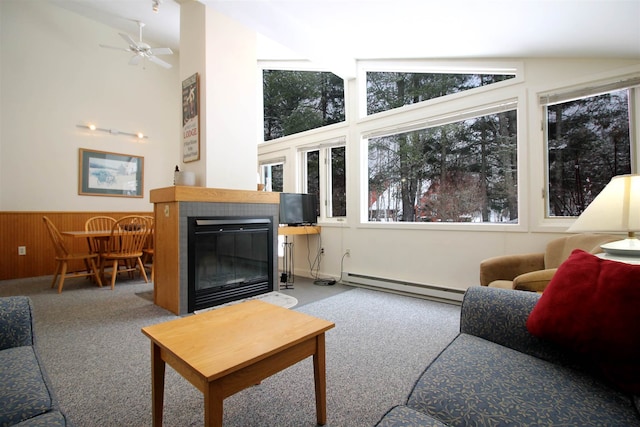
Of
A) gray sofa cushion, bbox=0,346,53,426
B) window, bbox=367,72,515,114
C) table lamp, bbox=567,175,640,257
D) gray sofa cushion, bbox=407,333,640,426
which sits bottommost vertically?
gray sofa cushion, bbox=407,333,640,426

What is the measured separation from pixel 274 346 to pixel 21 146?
5.49 meters

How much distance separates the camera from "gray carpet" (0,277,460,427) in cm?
138

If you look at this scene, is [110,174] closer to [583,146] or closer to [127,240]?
[127,240]

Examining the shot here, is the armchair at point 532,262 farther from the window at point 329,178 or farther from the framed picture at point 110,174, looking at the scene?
the framed picture at point 110,174

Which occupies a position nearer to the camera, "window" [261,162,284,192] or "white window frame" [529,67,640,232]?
"white window frame" [529,67,640,232]

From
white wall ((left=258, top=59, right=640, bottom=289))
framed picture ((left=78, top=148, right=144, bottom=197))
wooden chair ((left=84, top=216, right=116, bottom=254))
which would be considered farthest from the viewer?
framed picture ((left=78, top=148, right=144, bottom=197))

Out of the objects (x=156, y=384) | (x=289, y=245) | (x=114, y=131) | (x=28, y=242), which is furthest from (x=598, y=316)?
(x=114, y=131)

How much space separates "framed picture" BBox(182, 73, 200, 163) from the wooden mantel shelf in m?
0.51

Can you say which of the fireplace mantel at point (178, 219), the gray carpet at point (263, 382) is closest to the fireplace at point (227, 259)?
the fireplace mantel at point (178, 219)

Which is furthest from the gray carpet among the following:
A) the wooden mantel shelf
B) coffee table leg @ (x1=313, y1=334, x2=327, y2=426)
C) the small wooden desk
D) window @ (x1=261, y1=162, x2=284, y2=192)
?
window @ (x1=261, y1=162, x2=284, y2=192)

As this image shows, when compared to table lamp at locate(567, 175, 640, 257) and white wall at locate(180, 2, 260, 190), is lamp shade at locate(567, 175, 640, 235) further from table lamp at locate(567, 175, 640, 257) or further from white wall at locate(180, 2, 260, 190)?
white wall at locate(180, 2, 260, 190)

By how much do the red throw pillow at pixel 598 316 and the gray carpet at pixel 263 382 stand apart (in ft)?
2.75

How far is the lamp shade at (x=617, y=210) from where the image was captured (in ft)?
4.52

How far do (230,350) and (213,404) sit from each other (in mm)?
191
